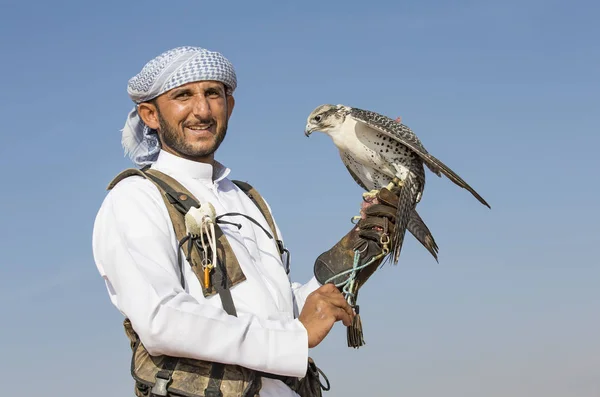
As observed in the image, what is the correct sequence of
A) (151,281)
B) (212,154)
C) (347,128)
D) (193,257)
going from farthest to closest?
1. (347,128)
2. (212,154)
3. (193,257)
4. (151,281)

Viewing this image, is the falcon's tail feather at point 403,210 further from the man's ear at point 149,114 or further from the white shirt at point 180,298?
the man's ear at point 149,114

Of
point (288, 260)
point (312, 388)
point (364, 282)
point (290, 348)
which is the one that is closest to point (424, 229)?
point (364, 282)

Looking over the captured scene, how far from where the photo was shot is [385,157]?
4789 millimetres

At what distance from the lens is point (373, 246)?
3.43 metres

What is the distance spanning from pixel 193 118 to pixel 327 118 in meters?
2.41

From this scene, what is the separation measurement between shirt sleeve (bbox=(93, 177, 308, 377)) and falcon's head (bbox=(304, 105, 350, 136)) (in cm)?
270

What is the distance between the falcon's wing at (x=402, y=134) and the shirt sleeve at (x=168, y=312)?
158 cm

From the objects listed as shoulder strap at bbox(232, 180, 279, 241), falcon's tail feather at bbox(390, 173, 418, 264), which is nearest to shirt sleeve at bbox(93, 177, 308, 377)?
shoulder strap at bbox(232, 180, 279, 241)

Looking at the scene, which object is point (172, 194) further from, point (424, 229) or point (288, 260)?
point (424, 229)

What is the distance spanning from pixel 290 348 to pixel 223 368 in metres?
0.26

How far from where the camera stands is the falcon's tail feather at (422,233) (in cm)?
419

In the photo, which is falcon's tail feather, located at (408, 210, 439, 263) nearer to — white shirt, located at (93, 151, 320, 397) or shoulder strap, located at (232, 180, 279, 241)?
shoulder strap, located at (232, 180, 279, 241)

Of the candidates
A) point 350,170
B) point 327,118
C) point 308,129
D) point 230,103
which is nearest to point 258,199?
point 230,103

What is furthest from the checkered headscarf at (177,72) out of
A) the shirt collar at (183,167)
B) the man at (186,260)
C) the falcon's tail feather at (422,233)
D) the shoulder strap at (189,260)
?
the falcon's tail feather at (422,233)
